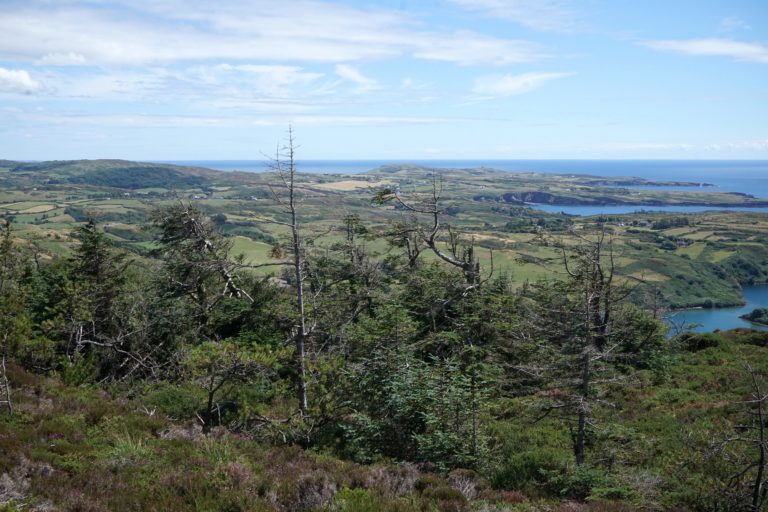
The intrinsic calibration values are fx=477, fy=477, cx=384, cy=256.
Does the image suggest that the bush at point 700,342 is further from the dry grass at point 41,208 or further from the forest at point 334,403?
the dry grass at point 41,208

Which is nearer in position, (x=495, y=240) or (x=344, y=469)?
(x=344, y=469)

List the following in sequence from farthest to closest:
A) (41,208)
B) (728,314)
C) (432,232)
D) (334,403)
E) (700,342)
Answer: (41,208), (728,314), (432,232), (700,342), (334,403)

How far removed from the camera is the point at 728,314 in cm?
8219

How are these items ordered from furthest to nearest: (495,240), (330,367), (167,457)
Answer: (495,240) → (330,367) → (167,457)

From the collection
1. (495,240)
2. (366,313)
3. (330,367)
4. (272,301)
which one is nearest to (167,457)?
(330,367)

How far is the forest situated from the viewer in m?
7.65

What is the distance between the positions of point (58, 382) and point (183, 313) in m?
5.54

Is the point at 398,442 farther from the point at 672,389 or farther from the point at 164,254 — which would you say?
the point at 164,254

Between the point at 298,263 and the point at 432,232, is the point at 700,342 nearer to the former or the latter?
the point at 432,232

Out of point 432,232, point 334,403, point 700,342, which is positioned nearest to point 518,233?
point 700,342

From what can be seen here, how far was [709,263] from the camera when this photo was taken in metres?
102

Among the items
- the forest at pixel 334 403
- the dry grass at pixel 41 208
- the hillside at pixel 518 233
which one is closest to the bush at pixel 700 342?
the forest at pixel 334 403

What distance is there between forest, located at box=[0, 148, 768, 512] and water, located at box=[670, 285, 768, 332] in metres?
61.2

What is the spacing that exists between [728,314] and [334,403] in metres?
93.4
